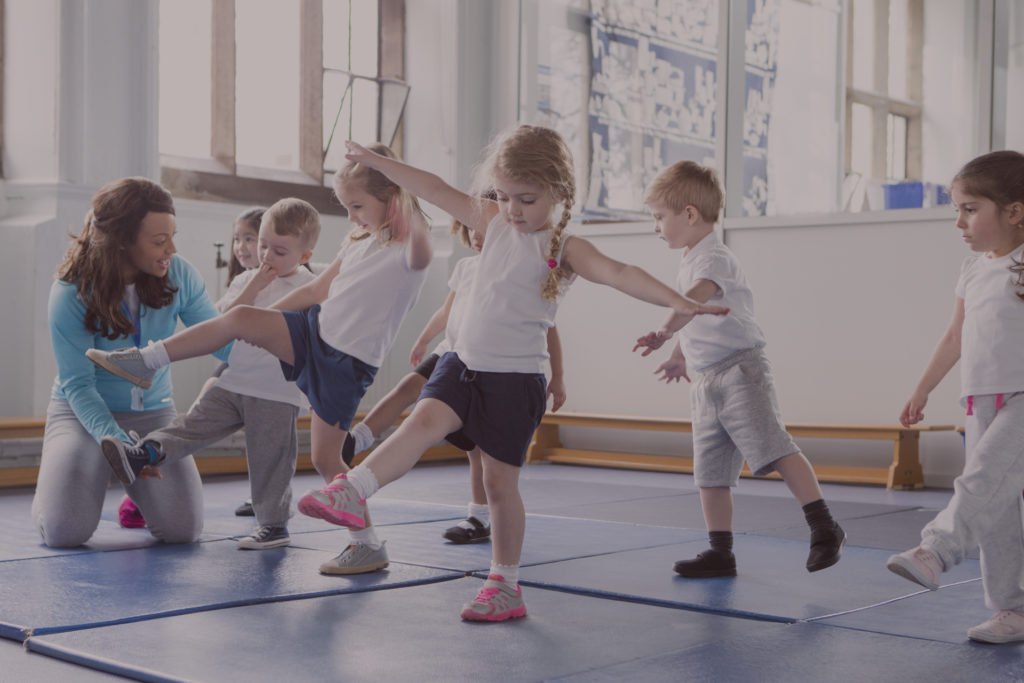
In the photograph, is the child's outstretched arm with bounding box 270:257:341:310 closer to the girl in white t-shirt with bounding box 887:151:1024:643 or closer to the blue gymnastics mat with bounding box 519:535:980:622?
the blue gymnastics mat with bounding box 519:535:980:622

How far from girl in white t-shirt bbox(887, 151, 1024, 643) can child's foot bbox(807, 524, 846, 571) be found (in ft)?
1.84

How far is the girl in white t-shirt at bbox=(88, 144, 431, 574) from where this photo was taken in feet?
10.9

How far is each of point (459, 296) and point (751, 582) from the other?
3.80 feet

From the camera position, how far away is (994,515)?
8.29ft

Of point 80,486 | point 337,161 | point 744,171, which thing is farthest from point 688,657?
point 337,161

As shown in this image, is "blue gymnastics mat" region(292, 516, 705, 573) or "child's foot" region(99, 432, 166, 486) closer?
"child's foot" region(99, 432, 166, 486)

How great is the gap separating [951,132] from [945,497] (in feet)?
9.87

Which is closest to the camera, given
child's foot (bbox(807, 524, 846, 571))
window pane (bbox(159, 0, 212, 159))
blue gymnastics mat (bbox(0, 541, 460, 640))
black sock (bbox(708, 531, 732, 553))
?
blue gymnastics mat (bbox(0, 541, 460, 640))

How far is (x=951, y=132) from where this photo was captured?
7.65 m

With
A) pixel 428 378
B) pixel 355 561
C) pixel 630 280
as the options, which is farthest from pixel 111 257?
pixel 630 280

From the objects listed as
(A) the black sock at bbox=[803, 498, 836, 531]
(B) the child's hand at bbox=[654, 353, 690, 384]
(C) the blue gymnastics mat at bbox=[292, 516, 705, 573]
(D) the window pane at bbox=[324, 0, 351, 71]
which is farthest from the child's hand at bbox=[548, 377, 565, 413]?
(D) the window pane at bbox=[324, 0, 351, 71]

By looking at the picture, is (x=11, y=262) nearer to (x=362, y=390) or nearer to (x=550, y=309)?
(x=362, y=390)

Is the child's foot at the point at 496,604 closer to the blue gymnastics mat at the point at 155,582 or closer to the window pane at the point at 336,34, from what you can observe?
the blue gymnastics mat at the point at 155,582

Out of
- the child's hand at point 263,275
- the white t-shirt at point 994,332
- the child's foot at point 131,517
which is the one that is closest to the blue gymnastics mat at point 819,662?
the white t-shirt at point 994,332
